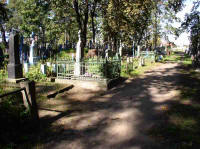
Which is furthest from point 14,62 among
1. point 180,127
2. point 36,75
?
point 180,127

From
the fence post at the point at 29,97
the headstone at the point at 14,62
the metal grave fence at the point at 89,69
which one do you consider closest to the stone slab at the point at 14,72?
the headstone at the point at 14,62

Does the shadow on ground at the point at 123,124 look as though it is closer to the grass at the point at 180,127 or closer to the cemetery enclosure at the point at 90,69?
the grass at the point at 180,127

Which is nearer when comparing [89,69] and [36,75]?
[89,69]

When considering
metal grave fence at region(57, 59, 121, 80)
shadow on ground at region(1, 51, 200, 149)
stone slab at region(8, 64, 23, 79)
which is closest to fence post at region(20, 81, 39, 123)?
shadow on ground at region(1, 51, 200, 149)

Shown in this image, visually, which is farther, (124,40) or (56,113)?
(124,40)

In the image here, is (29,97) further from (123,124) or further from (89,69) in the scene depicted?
(89,69)

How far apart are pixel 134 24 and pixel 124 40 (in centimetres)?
399

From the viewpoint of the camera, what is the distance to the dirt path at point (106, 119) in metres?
3.91

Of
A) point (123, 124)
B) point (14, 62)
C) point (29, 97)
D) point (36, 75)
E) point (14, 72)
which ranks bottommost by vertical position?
point (123, 124)

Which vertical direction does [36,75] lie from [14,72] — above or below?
below

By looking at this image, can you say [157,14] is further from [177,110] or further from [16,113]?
[16,113]

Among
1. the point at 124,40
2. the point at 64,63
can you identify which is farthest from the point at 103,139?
the point at 124,40

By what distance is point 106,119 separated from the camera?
5.27m

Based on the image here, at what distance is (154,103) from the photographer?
653 centimetres
